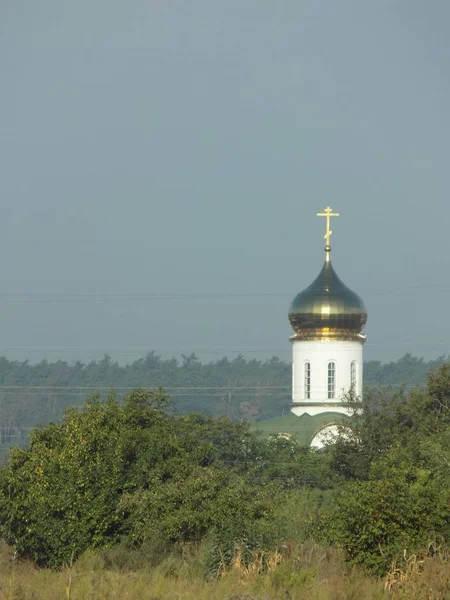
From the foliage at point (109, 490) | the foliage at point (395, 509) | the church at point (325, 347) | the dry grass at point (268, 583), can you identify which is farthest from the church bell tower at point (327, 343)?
the dry grass at point (268, 583)

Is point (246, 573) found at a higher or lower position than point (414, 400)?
lower

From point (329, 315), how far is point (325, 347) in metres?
1.17

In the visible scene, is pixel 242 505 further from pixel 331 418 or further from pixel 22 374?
pixel 22 374

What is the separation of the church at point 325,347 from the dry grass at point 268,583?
3174 centimetres

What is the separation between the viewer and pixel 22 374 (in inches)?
6299

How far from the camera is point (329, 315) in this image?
5597cm

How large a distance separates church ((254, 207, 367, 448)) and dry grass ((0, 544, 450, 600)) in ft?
104

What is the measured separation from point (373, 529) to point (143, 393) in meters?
12.1

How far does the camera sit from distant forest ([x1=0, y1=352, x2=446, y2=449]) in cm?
13401

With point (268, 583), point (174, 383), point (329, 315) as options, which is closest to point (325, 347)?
point (329, 315)

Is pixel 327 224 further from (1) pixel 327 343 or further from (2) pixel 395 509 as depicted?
(2) pixel 395 509

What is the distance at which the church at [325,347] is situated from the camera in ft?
183

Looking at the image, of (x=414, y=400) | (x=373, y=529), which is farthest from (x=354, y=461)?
(x=373, y=529)

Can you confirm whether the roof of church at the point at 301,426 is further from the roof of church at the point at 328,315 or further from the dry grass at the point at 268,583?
the dry grass at the point at 268,583
